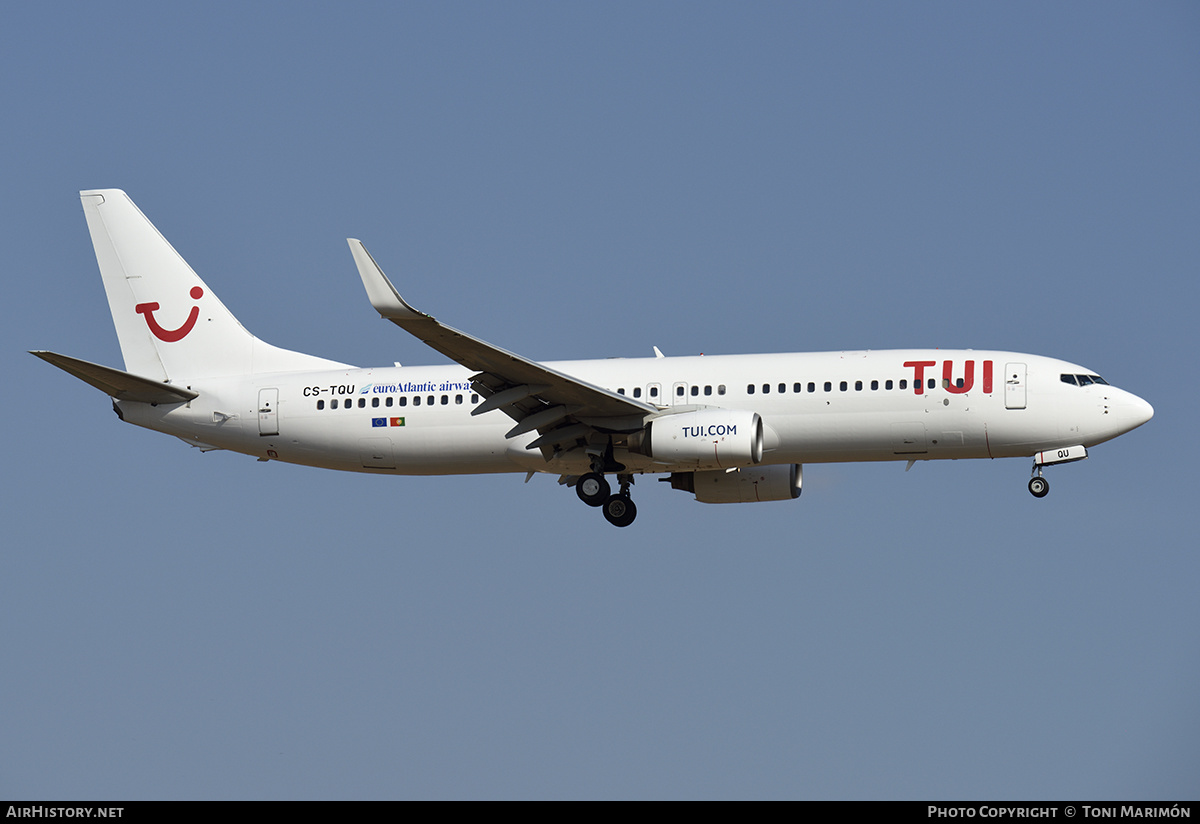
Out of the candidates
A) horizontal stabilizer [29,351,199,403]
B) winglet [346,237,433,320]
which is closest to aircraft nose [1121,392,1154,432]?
winglet [346,237,433,320]

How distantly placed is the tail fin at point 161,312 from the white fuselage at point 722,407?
1037mm

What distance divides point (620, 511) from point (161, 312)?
50.6 ft

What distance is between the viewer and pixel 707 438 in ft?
130

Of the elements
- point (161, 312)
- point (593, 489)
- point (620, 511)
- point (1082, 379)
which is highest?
point (161, 312)

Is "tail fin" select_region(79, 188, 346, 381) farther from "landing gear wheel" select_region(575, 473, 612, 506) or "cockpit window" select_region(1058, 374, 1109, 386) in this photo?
"cockpit window" select_region(1058, 374, 1109, 386)

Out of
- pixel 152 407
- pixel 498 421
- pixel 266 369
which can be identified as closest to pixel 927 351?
pixel 498 421

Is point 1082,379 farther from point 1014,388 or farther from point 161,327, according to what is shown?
point 161,327

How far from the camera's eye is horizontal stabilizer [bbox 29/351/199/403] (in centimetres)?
4138

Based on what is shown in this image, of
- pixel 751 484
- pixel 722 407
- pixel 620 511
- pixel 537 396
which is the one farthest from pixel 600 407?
pixel 751 484

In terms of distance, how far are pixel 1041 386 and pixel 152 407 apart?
24.4m

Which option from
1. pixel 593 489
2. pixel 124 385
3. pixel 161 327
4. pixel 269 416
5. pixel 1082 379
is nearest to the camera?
pixel 1082 379

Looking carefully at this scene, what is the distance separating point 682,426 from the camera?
39.9m

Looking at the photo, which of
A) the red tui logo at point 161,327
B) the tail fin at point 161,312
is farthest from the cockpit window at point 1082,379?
the red tui logo at point 161,327
